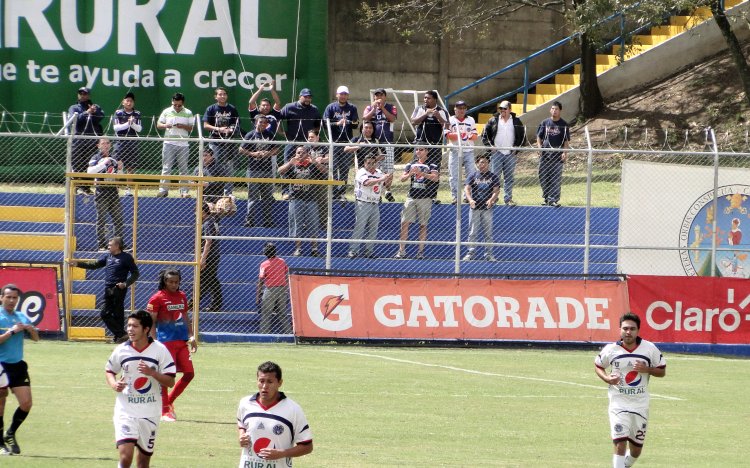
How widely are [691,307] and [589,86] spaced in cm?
1261

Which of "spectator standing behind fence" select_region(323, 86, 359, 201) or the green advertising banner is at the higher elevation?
the green advertising banner

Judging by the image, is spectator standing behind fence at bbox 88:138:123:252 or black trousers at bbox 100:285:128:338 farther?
spectator standing behind fence at bbox 88:138:123:252

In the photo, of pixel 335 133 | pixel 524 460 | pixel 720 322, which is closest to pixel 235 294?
pixel 335 133

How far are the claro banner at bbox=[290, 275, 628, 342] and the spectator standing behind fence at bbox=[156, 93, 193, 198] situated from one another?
3.58 metres

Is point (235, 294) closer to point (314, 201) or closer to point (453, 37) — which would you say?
point (314, 201)

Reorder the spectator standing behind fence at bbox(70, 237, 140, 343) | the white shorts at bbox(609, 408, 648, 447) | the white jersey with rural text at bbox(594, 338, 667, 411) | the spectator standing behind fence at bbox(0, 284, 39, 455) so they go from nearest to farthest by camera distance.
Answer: the white shorts at bbox(609, 408, 648, 447) → the white jersey with rural text at bbox(594, 338, 667, 411) → the spectator standing behind fence at bbox(0, 284, 39, 455) → the spectator standing behind fence at bbox(70, 237, 140, 343)

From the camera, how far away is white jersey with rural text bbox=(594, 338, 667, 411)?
39.4 feet

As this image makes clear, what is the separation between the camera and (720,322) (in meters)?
23.0

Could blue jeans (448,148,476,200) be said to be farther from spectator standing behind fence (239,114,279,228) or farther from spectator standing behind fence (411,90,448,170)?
spectator standing behind fence (239,114,279,228)

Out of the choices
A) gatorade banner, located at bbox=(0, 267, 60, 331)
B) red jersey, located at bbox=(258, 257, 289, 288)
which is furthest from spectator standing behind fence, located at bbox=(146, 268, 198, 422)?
gatorade banner, located at bbox=(0, 267, 60, 331)

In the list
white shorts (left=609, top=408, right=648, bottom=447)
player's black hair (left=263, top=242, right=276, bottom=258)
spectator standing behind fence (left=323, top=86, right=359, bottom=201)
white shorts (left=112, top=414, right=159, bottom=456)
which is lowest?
white shorts (left=609, top=408, right=648, bottom=447)

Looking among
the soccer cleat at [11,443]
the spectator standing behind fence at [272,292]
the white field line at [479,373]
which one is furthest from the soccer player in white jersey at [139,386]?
the spectator standing behind fence at [272,292]

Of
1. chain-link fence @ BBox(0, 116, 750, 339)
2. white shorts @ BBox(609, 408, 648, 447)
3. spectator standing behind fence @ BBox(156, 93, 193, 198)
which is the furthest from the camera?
spectator standing behind fence @ BBox(156, 93, 193, 198)

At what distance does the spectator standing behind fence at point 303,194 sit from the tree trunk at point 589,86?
1268 centimetres
